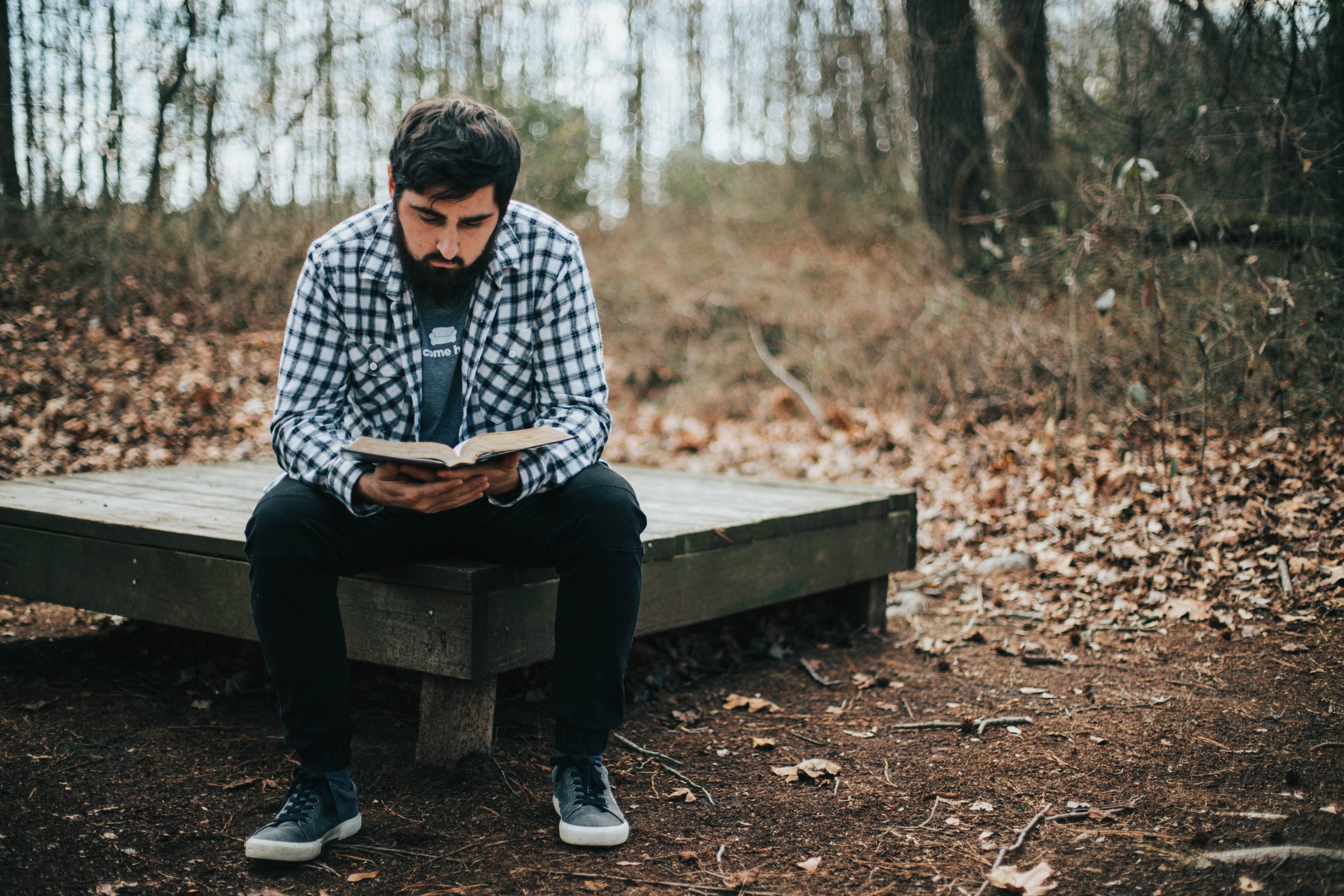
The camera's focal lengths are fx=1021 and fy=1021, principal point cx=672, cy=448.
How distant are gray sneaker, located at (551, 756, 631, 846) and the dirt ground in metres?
0.04

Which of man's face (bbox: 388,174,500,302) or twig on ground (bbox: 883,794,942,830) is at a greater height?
man's face (bbox: 388,174,500,302)

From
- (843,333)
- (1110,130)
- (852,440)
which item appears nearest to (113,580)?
(852,440)

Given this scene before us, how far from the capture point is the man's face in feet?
7.75

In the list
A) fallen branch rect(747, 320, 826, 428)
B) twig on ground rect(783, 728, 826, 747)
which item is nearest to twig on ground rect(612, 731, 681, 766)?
twig on ground rect(783, 728, 826, 747)

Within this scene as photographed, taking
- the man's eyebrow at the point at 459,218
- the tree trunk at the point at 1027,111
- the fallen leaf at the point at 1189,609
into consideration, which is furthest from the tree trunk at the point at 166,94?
the fallen leaf at the point at 1189,609

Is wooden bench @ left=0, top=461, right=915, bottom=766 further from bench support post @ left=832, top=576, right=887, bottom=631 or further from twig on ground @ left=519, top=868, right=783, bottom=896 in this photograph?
twig on ground @ left=519, top=868, right=783, bottom=896

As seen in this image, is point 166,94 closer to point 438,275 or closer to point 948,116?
point 948,116

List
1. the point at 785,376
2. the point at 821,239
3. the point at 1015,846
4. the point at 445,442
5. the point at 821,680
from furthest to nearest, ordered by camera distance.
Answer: the point at 821,239 → the point at 785,376 → the point at 821,680 → the point at 445,442 → the point at 1015,846

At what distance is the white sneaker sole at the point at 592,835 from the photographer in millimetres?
2252

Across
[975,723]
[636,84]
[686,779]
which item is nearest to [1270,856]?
[975,723]

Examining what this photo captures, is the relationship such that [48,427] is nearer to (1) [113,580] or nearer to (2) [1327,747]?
(1) [113,580]

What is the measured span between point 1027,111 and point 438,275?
628cm

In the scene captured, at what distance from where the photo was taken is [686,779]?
2697mm

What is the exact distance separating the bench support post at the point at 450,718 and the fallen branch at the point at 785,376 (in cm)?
497
